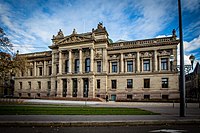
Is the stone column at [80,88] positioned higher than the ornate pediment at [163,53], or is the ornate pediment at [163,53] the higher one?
the ornate pediment at [163,53]

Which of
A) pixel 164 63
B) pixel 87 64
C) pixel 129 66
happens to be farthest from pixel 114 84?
pixel 164 63

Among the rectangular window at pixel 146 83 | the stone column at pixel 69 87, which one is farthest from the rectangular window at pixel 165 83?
the stone column at pixel 69 87

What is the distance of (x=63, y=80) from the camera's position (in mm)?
49281

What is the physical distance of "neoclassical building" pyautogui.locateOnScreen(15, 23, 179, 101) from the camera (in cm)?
4122

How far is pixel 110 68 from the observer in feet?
153

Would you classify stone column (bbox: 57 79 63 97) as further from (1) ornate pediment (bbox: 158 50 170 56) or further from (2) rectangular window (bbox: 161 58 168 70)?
(1) ornate pediment (bbox: 158 50 170 56)

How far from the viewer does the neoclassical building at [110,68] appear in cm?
4122

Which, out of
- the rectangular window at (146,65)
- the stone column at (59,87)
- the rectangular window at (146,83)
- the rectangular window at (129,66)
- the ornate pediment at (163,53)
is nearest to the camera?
the ornate pediment at (163,53)

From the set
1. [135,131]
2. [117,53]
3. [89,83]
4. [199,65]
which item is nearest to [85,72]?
[89,83]

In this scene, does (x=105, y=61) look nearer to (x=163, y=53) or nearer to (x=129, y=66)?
(x=129, y=66)

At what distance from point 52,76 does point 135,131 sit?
4658 centimetres

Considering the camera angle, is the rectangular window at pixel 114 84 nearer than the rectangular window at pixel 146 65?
No

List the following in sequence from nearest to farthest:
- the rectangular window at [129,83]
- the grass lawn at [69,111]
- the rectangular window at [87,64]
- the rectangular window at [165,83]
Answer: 1. the grass lawn at [69,111]
2. the rectangular window at [165,83]
3. the rectangular window at [129,83]
4. the rectangular window at [87,64]

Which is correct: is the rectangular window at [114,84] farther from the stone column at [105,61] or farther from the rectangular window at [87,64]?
the rectangular window at [87,64]
